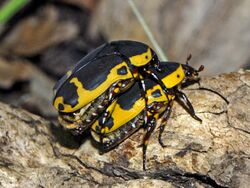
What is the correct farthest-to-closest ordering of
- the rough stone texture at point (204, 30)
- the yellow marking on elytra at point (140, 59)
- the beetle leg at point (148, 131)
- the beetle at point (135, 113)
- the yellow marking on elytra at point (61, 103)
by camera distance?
the rough stone texture at point (204, 30)
the yellow marking on elytra at point (140, 59)
the yellow marking on elytra at point (61, 103)
the beetle at point (135, 113)
the beetle leg at point (148, 131)

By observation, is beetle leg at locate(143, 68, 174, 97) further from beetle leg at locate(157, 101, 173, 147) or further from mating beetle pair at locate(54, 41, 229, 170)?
beetle leg at locate(157, 101, 173, 147)

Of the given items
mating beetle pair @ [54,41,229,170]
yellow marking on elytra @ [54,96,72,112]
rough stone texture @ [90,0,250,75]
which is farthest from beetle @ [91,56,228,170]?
rough stone texture @ [90,0,250,75]

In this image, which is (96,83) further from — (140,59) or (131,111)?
(140,59)

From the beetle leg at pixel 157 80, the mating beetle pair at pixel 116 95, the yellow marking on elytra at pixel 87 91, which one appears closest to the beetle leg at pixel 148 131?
the mating beetle pair at pixel 116 95

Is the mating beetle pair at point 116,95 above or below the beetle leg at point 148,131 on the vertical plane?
above

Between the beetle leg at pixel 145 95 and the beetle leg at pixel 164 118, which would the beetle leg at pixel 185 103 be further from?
the beetle leg at pixel 145 95

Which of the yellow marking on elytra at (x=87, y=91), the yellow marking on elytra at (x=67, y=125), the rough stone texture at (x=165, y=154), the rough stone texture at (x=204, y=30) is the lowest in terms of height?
the rough stone texture at (x=204, y=30)
